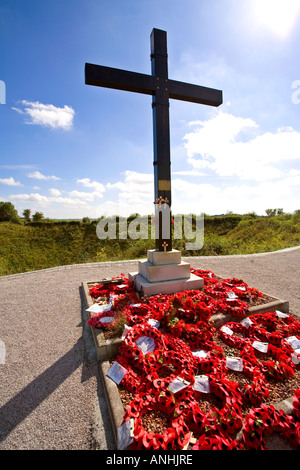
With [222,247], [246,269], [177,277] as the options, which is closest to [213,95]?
[177,277]

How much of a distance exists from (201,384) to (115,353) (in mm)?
1131

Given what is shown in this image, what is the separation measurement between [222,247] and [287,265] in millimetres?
4247

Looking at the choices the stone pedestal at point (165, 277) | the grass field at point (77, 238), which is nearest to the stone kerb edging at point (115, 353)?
the stone pedestal at point (165, 277)

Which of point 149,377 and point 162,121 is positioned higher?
point 162,121

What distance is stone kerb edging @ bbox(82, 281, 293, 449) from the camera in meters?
1.83

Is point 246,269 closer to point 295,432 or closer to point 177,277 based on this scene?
point 177,277

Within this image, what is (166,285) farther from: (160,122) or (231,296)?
(160,122)

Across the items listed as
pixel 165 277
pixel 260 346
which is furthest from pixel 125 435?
pixel 165 277

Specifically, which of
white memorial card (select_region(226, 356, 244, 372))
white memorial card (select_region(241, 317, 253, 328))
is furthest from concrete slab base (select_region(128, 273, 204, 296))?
white memorial card (select_region(226, 356, 244, 372))

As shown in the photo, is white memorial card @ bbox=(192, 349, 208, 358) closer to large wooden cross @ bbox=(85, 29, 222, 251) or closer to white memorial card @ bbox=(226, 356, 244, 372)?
white memorial card @ bbox=(226, 356, 244, 372)

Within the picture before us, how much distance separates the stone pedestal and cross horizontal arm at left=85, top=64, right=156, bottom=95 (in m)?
3.43

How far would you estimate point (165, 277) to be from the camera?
4473mm

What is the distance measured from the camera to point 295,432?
5.24ft

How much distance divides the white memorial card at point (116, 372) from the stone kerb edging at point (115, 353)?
4cm
